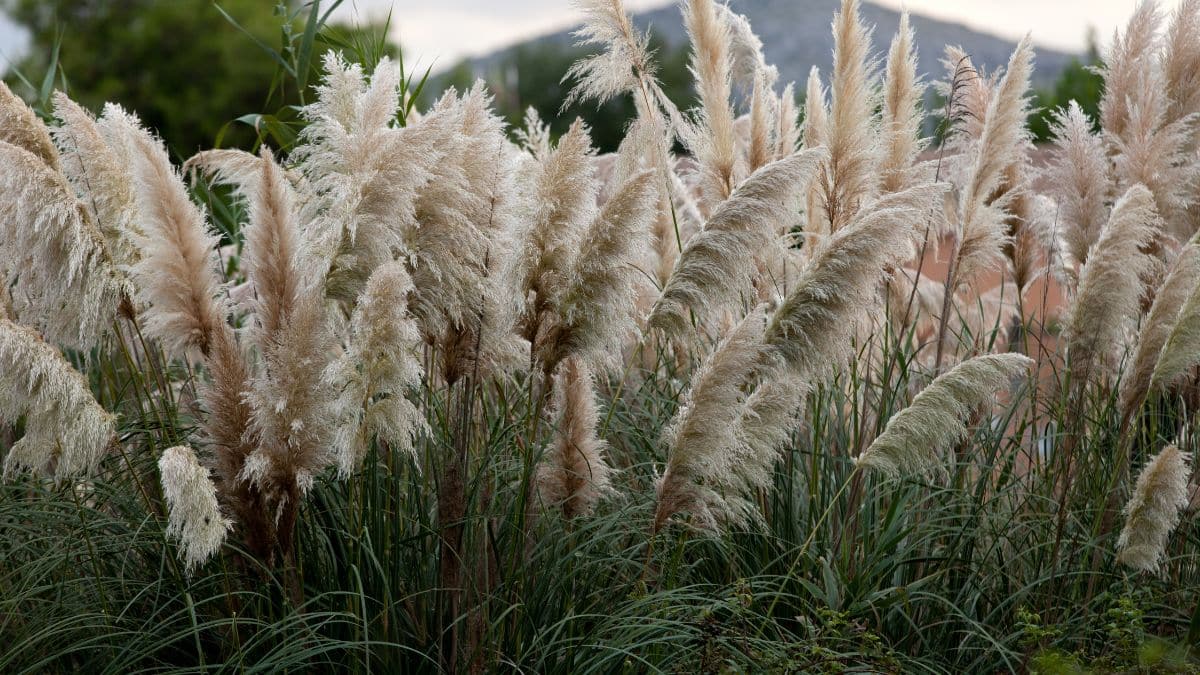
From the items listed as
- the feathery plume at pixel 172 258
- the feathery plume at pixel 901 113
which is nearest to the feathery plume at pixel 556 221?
the feathery plume at pixel 172 258

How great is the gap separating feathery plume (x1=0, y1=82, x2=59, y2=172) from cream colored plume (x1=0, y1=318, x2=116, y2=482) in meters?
0.85

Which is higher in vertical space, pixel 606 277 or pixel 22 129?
pixel 22 129

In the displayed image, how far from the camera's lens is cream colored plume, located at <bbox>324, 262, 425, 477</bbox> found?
10.8ft

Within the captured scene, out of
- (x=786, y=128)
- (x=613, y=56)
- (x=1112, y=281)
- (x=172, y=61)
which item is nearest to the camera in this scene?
(x=1112, y=281)

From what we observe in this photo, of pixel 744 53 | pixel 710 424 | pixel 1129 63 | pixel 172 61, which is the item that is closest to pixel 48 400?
pixel 710 424

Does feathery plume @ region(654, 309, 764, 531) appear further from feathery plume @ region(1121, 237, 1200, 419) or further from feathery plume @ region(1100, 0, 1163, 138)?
feathery plume @ region(1100, 0, 1163, 138)

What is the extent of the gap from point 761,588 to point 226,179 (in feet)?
8.00

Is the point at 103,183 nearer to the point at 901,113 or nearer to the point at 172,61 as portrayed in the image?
the point at 901,113

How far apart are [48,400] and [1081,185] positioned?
4222mm

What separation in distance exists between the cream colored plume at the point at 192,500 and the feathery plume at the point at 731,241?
1.44 metres

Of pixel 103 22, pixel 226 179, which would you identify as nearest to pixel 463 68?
pixel 103 22

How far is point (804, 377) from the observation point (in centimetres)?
403

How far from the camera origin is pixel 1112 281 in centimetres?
454

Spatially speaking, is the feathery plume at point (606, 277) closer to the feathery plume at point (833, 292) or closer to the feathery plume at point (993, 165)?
the feathery plume at point (833, 292)
